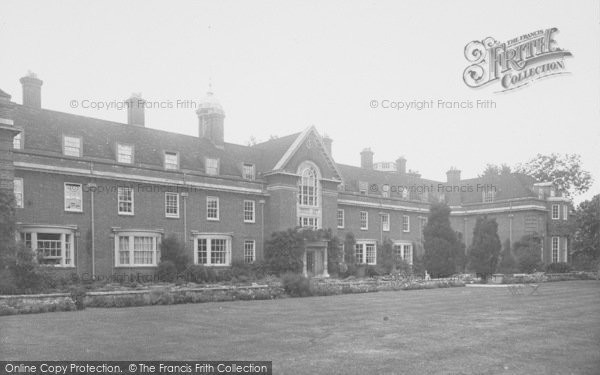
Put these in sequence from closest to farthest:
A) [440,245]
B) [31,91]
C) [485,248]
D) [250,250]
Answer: [31,91] < [485,248] < [440,245] < [250,250]

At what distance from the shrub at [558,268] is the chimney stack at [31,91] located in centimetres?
4457

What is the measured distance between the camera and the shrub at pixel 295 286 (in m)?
25.9

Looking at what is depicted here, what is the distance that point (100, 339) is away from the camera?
12344 mm

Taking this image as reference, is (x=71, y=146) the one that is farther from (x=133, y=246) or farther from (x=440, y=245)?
(x=440, y=245)

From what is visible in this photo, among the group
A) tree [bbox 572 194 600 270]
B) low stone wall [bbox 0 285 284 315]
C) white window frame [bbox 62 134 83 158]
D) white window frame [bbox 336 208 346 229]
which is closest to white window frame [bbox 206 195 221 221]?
white window frame [bbox 62 134 83 158]

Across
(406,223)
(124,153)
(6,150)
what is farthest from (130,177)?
(406,223)

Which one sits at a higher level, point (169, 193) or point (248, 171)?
point (248, 171)

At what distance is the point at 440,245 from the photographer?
36.7m

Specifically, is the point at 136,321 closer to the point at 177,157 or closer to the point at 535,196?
the point at 177,157

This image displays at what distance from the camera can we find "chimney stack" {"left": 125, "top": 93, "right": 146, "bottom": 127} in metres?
39.2

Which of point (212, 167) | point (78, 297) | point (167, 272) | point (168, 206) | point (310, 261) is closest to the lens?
point (78, 297)

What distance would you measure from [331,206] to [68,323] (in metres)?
30.6

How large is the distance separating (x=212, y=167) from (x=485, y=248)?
19238 mm

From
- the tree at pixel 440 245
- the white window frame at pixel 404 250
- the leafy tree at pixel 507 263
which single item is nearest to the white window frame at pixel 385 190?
the white window frame at pixel 404 250
